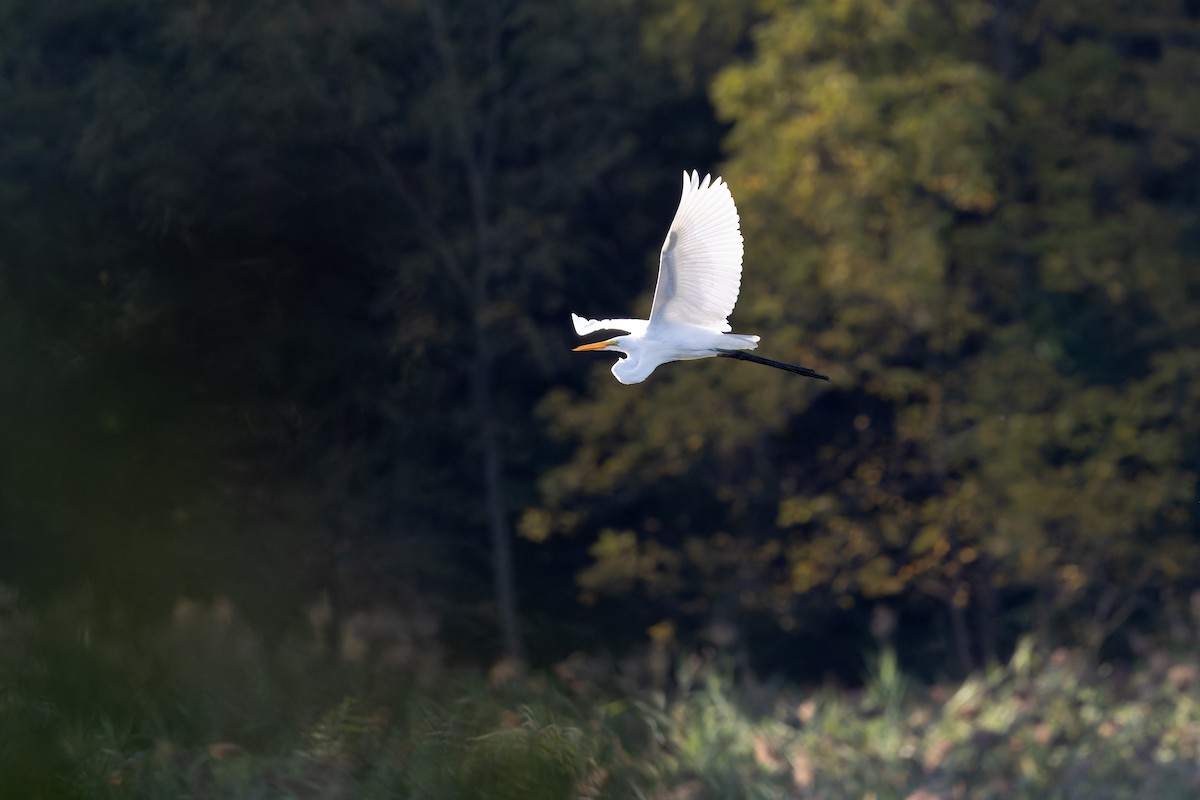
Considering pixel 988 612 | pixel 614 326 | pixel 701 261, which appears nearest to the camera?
pixel 701 261

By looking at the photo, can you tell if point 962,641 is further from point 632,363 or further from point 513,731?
point 632,363

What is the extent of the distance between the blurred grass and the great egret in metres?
1.72

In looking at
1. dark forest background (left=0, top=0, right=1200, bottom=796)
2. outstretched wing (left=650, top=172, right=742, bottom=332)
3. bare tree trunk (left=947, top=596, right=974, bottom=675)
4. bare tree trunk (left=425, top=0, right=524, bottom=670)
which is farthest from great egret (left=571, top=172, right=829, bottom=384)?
bare tree trunk (left=947, top=596, right=974, bottom=675)

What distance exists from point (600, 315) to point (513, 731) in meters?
6.92

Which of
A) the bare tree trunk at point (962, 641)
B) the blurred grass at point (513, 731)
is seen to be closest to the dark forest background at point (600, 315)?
the bare tree trunk at point (962, 641)

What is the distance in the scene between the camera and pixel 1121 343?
1274cm

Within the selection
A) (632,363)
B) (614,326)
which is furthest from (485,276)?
(632,363)

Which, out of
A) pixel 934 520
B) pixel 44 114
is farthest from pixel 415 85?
pixel 934 520

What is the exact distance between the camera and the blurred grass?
6578 millimetres

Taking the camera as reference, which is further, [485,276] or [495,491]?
[495,491]

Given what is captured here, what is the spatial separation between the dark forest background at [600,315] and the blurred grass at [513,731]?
2149mm

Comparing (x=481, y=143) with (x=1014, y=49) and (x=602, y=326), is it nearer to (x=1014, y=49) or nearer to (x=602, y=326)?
(x=1014, y=49)

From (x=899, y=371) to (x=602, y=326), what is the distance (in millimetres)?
6649

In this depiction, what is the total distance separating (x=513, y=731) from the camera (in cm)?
655
